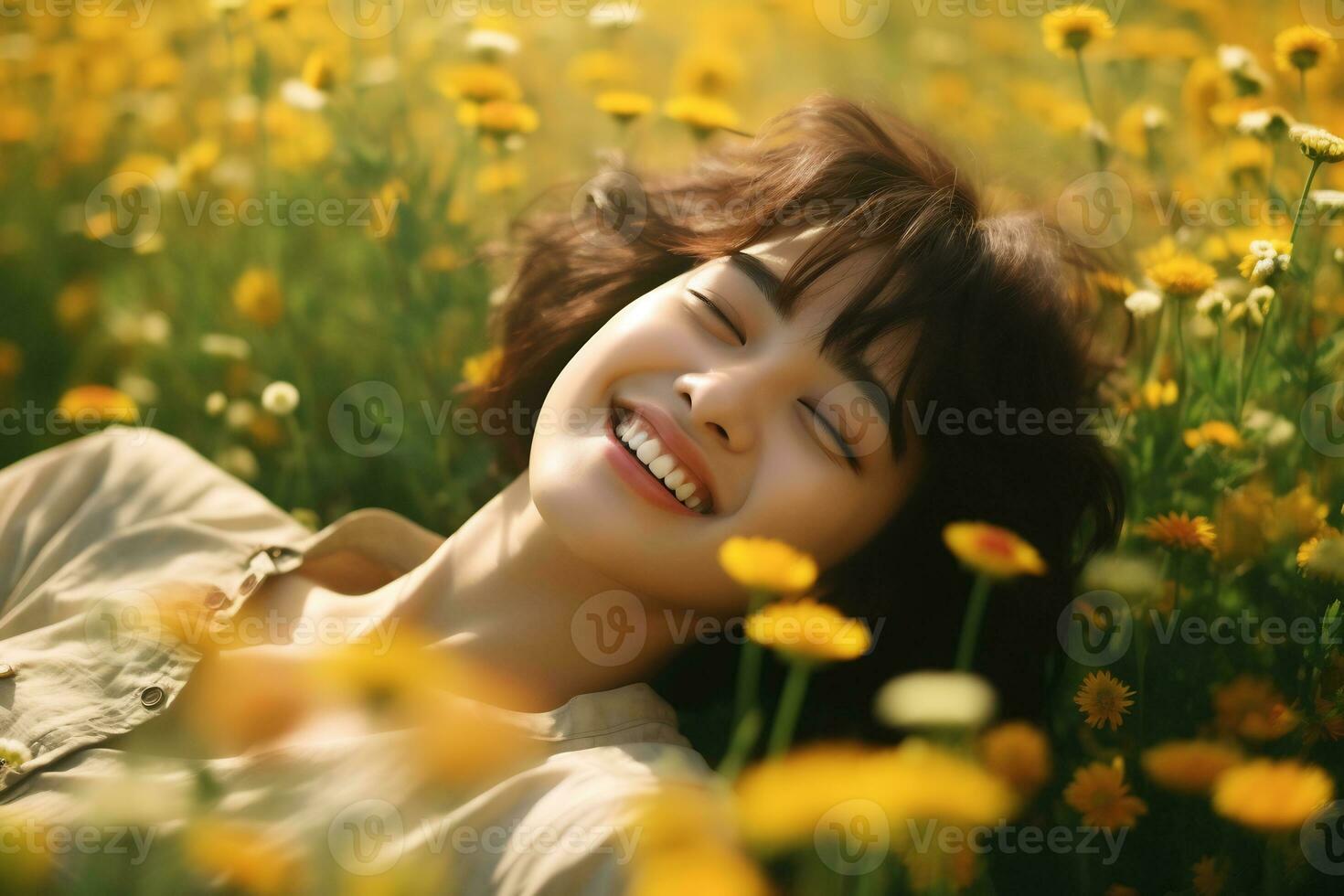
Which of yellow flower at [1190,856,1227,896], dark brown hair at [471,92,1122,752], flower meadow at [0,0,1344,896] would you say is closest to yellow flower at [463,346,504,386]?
flower meadow at [0,0,1344,896]

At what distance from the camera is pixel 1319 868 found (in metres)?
1.29

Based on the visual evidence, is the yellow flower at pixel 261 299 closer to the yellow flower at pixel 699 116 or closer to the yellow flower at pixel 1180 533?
the yellow flower at pixel 699 116

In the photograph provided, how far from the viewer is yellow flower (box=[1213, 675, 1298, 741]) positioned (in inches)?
53.3

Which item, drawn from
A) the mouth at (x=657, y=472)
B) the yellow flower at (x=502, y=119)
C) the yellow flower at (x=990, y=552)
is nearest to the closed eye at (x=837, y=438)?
the mouth at (x=657, y=472)

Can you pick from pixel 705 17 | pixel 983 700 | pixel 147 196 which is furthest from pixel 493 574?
pixel 705 17

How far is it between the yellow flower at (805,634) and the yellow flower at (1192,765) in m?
0.43

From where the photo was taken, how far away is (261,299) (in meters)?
Answer: 2.24

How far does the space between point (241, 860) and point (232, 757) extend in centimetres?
38

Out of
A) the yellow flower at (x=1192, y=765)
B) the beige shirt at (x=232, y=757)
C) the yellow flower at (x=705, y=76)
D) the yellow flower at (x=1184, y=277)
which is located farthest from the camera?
the yellow flower at (x=705, y=76)

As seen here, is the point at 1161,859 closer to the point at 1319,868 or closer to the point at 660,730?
the point at 1319,868

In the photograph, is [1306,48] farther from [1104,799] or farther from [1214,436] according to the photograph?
[1104,799]

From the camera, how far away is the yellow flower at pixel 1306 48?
1.76 meters

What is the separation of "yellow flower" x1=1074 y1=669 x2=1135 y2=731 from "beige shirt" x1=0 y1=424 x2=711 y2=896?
480mm

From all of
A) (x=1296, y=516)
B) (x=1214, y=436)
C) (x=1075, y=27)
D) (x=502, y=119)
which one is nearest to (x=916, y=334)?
(x=1214, y=436)
